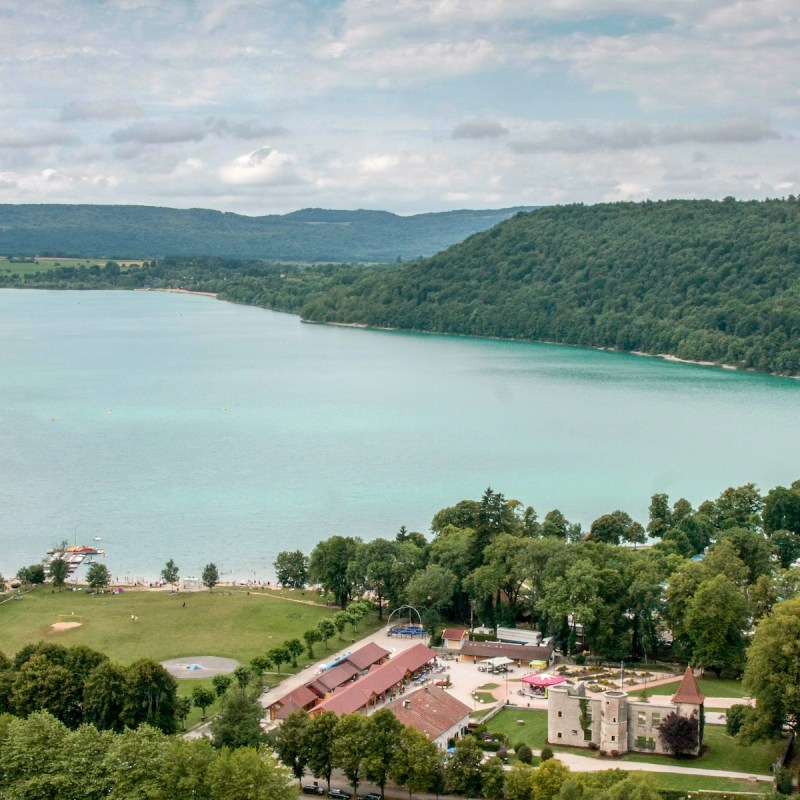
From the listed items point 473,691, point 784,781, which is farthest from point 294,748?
point 784,781

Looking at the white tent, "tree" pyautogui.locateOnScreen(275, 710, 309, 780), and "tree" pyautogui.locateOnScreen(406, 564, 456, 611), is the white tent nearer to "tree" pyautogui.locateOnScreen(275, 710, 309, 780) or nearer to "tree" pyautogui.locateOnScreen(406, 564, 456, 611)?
"tree" pyautogui.locateOnScreen(406, 564, 456, 611)

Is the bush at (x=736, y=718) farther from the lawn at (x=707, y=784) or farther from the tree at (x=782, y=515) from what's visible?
the tree at (x=782, y=515)

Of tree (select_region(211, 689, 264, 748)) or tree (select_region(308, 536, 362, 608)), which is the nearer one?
tree (select_region(211, 689, 264, 748))

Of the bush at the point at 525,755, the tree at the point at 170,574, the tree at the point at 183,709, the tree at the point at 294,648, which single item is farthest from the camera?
the tree at the point at 170,574

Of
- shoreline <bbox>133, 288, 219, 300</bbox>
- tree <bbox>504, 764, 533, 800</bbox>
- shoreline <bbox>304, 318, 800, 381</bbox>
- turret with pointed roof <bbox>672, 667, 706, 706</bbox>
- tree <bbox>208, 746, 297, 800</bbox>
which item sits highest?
shoreline <bbox>133, 288, 219, 300</bbox>

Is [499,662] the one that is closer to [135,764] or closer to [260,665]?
[260,665]

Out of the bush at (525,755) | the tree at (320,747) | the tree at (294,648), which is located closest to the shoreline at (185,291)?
the tree at (294,648)

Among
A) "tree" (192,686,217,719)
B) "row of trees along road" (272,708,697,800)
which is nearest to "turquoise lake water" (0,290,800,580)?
"tree" (192,686,217,719)
